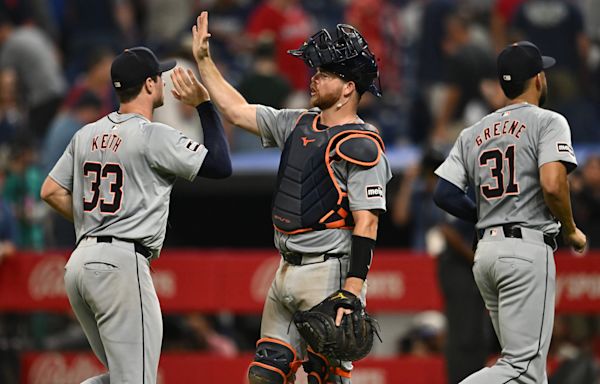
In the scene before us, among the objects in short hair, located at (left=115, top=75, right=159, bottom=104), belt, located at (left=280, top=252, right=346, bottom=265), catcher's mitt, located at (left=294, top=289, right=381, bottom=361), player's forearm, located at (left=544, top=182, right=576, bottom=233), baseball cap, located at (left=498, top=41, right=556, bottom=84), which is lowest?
catcher's mitt, located at (left=294, top=289, right=381, bottom=361)

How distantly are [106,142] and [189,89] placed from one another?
57 centimetres

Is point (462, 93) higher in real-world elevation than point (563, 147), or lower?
lower

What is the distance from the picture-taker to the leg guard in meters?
7.55

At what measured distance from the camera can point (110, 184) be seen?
765 cm

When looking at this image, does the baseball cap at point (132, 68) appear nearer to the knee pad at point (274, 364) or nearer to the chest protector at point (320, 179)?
the chest protector at point (320, 179)

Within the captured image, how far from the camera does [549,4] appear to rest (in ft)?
49.0

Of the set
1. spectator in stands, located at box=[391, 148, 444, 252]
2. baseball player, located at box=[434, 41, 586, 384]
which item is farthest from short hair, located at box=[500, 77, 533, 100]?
spectator in stands, located at box=[391, 148, 444, 252]

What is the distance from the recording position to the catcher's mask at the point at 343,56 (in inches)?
299

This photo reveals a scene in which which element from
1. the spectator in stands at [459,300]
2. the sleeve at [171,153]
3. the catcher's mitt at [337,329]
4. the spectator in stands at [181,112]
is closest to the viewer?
the catcher's mitt at [337,329]

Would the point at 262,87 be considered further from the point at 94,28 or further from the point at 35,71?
the point at 94,28

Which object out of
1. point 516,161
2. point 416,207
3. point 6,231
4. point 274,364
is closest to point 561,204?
point 516,161

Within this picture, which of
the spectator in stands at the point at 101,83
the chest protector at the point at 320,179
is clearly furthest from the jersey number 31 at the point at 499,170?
the spectator in stands at the point at 101,83

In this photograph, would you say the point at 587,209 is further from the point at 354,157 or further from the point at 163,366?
the point at 354,157

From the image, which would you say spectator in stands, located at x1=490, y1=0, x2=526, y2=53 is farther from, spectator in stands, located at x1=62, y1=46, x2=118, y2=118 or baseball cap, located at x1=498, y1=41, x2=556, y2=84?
baseball cap, located at x1=498, y1=41, x2=556, y2=84
